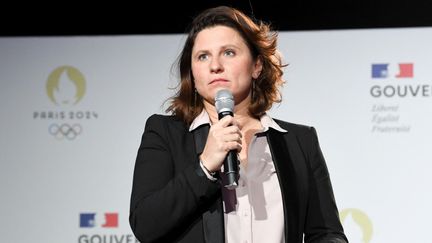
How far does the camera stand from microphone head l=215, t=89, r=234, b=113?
5.43 feet

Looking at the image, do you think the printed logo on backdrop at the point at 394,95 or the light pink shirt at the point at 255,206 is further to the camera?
the printed logo on backdrop at the point at 394,95

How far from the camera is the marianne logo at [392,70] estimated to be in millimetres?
3578

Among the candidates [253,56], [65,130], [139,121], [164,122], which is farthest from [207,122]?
[65,130]

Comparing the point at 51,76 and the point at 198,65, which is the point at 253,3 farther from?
the point at 198,65

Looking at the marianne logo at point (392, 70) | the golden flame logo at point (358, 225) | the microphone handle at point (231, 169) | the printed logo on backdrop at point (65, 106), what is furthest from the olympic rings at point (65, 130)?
the microphone handle at point (231, 169)

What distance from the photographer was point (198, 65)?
186 cm

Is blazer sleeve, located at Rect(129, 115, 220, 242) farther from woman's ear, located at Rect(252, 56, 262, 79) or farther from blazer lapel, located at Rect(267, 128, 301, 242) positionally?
woman's ear, located at Rect(252, 56, 262, 79)

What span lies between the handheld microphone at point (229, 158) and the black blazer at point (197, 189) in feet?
0.23

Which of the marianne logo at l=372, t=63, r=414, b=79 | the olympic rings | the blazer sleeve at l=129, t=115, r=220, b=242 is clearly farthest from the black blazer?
the olympic rings

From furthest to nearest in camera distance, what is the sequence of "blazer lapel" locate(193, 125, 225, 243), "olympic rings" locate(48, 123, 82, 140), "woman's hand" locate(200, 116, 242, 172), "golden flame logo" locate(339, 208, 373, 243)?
"olympic rings" locate(48, 123, 82, 140)
"golden flame logo" locate(339, 208, 373, 243)
"blazer lapel" locate(193, 125, 225, 243)
"woman's hand" locate(200, 116, 242, 172)

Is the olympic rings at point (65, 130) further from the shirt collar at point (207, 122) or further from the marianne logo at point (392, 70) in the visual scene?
the shirt collar at point (207, 122)

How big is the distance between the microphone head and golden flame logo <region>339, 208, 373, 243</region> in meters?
1.92

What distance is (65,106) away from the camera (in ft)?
12.0

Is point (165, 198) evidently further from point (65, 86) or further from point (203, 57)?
point (65, 86)
